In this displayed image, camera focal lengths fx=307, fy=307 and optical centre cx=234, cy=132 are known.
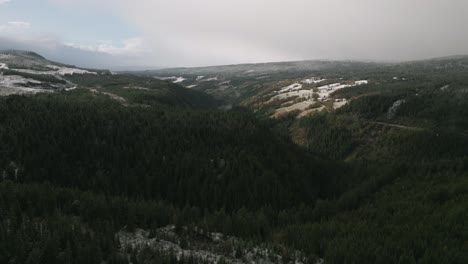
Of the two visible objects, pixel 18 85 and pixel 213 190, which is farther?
pixel 18 85

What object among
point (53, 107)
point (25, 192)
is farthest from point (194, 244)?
point (53, 107)

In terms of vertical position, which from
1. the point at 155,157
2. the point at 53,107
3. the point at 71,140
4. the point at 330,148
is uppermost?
the point at 53,107

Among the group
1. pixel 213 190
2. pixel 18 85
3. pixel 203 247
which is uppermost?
pixel 18 85

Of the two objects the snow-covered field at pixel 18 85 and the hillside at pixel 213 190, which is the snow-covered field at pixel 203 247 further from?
the snow-covered field at pixel 18 85

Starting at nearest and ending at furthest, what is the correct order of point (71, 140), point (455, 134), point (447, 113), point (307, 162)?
point (71, 140) < point (307, 162) < point (455, 134) < point (447, 113)

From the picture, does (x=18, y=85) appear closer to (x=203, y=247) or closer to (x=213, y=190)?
(x=213, y=190)

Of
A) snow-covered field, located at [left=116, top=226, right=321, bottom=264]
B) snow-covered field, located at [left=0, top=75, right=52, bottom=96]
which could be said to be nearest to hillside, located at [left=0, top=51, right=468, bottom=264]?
snow-covered field, located at [left=116, top=226, right=321, bottom=264]

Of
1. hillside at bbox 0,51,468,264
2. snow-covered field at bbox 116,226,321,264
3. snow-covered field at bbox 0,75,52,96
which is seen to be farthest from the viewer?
snow-covered field at bbox 0,75,52,96

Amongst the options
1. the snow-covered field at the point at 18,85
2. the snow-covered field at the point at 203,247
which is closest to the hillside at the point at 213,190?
the snow-covered field at the point at 203,247

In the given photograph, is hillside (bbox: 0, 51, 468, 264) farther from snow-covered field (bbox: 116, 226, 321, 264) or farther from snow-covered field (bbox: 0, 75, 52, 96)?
snow-covered field (bbox: 0, 75, 52, 96)

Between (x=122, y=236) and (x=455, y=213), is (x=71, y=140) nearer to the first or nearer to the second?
(x=122, y=236)

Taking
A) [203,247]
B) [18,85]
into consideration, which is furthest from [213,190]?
[18,85]
